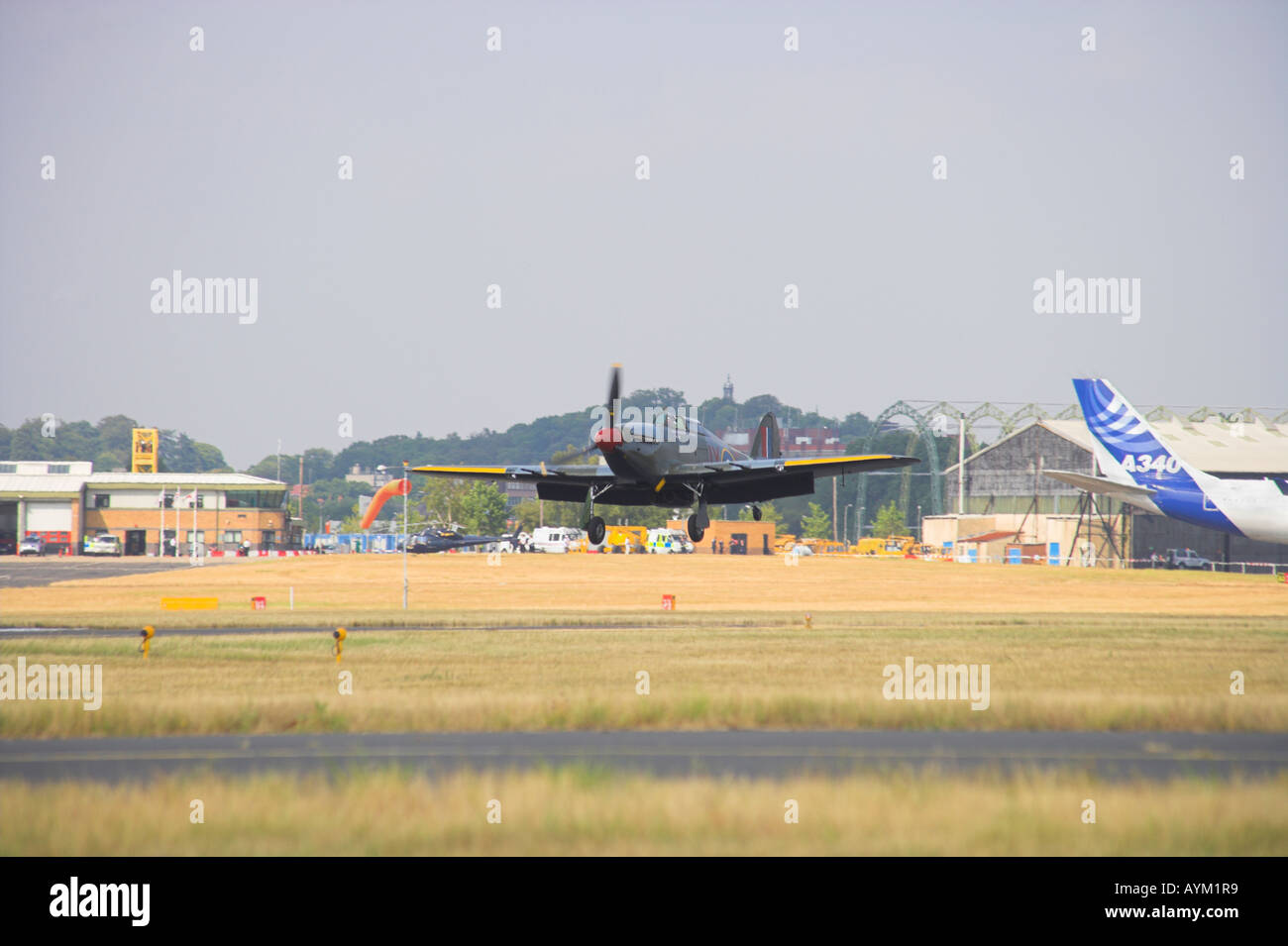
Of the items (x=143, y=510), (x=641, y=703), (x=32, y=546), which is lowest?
(x=641, y=703)

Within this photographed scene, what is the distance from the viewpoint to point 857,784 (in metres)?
22.7

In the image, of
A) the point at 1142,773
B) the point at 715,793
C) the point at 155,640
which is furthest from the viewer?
the point at 155,640

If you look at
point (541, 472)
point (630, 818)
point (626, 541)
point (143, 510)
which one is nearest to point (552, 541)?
point (626, 541)

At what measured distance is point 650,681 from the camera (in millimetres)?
39750

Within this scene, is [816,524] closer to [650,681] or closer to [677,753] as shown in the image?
[650,681]

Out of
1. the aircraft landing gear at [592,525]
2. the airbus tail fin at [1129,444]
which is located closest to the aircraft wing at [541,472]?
the aircraft landing gear at [592,525]

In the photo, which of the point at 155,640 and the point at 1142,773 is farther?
the point at 155,640

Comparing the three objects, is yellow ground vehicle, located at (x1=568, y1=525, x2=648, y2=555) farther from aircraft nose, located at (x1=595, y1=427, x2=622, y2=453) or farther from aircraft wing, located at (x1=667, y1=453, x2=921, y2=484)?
aircraft nose, located at (x1=595, y1=427, x2=622, y2=453)

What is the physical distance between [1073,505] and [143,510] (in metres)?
118

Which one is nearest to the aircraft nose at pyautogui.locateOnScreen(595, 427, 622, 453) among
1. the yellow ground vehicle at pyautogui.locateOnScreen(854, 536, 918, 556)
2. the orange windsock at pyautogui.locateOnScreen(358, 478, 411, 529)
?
the orange windsock at pyautogui.locateOnScreen(358, 478, 411, 529)

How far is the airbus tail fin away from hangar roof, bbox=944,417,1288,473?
1418cm
